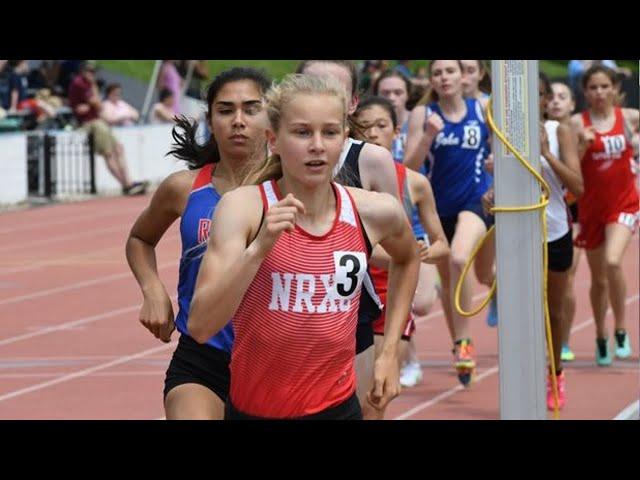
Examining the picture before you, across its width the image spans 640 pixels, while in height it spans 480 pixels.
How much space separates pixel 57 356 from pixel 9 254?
738 centimetres

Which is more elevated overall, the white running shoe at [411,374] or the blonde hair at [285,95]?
the blonde hair at [285,95]

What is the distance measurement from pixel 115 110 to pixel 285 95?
2414 centimetres

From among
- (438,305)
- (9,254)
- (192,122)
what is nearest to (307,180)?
(192,122)

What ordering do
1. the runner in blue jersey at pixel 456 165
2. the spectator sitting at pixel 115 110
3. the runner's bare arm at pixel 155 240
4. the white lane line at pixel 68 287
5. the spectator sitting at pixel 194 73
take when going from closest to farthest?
the runner's bare arm at pixel 155 240 → the runner in blue jersey at pixel 456 165 → the white lane line at pixel 68 287 → the spectator sitting at pixel 115 110 → the spectator sitting at pixel 194 73

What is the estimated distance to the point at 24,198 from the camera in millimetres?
25844

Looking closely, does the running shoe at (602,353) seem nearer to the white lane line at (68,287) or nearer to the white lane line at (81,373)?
the white lane line at (81,373)

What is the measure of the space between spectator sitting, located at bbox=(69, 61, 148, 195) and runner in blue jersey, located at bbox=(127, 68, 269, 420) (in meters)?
20.4

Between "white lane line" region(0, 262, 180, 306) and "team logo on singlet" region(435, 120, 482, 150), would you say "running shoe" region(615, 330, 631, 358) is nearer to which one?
"team logo on singlet" region(435, 120, 482, 150)

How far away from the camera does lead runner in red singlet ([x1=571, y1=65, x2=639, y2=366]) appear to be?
12.0m

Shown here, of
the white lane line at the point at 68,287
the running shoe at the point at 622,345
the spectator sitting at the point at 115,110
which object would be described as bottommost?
the running shoe at the point at 622,345

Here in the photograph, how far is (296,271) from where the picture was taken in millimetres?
5434

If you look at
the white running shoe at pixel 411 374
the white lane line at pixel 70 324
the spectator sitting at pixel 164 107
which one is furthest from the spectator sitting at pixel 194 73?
the white running shoe at pixel 411 374

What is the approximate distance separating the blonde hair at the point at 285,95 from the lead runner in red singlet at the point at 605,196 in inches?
257

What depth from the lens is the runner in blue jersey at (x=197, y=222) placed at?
6.29 meters
